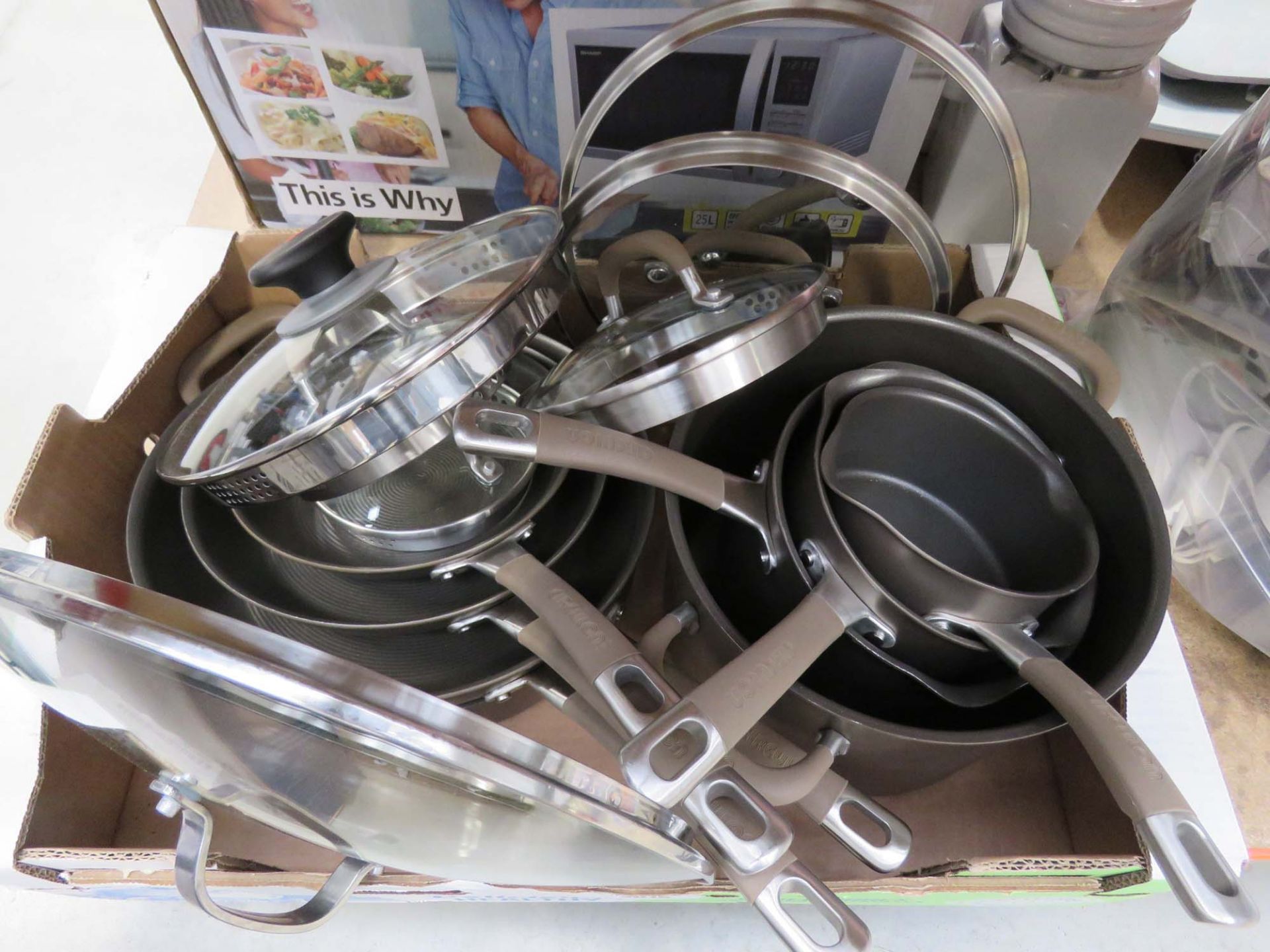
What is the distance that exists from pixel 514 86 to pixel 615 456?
0.40m

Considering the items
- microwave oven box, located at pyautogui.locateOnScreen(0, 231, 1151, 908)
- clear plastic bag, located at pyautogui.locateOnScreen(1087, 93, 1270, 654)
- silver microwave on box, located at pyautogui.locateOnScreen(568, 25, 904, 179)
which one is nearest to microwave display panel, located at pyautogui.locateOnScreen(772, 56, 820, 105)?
silver microwave on box, located at pyautogui.locateOnScreen(568, 25, 904, 179)

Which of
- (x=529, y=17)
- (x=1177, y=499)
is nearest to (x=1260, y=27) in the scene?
(x=1177, y=499)

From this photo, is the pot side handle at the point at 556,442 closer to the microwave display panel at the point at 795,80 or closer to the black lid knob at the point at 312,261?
the black lid knob at the point at 312,261

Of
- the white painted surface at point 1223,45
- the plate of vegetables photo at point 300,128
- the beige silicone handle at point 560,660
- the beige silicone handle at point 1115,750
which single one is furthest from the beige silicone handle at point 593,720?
the white painted surface at point 1223,45

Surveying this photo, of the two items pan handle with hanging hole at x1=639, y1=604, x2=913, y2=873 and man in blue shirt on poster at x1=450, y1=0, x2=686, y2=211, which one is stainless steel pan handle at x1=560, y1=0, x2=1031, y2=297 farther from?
pan handle with hanging hole at x1=639, y1=604, x2=913, y2=873

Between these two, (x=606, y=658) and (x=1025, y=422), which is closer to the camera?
(x=606, y=658)

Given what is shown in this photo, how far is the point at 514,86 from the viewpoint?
0.66m

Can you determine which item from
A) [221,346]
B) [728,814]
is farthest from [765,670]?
[221,346]

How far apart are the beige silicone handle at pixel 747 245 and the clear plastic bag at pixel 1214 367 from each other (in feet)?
0.97

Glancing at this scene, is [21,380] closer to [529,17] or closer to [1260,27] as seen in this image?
[529,17]

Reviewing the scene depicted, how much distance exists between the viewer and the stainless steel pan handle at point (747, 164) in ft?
1.74

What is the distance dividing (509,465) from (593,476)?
64 millimetres

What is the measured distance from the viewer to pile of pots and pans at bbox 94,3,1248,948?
0.41 m

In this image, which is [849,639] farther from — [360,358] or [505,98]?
[505,98]
